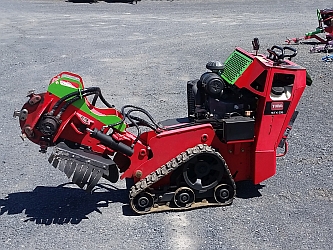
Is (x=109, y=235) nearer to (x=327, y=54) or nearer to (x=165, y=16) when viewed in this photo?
(x=327, y=54)

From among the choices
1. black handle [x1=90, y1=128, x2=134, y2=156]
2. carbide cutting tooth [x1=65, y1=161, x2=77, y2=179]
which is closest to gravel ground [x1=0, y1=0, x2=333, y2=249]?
carbide cutting tooth [x1=65, y1=161, x2=77, y2=179]

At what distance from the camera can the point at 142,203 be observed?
A: 5910 mm

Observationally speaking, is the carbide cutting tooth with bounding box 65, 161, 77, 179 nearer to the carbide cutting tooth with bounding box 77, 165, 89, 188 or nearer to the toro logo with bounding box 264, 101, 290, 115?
the carbide cutting tooth with bounding box 77, 165, 89, 188

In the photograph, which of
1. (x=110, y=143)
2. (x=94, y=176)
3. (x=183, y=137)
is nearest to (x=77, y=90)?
(x=110, y=143)

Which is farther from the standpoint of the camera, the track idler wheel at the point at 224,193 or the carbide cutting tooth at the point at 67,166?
the track idler wheel at the point at 224,193

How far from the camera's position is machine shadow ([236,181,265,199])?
641 cm

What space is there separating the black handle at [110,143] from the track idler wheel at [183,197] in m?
0.69

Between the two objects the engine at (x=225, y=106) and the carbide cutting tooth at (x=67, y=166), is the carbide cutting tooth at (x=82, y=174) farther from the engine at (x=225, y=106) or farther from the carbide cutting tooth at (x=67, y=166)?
the engine at (x=225, y=106)

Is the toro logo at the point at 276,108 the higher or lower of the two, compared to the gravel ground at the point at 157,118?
higher

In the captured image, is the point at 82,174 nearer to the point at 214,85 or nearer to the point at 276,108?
the point at 214,85

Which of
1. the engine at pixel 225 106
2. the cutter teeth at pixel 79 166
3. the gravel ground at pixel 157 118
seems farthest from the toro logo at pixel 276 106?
the cutter teeth at pixel 79 166

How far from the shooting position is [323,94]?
10883mm

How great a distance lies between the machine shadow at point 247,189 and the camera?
6.41 m

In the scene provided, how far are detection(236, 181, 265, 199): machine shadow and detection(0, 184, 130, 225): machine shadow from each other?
4.54 ft
